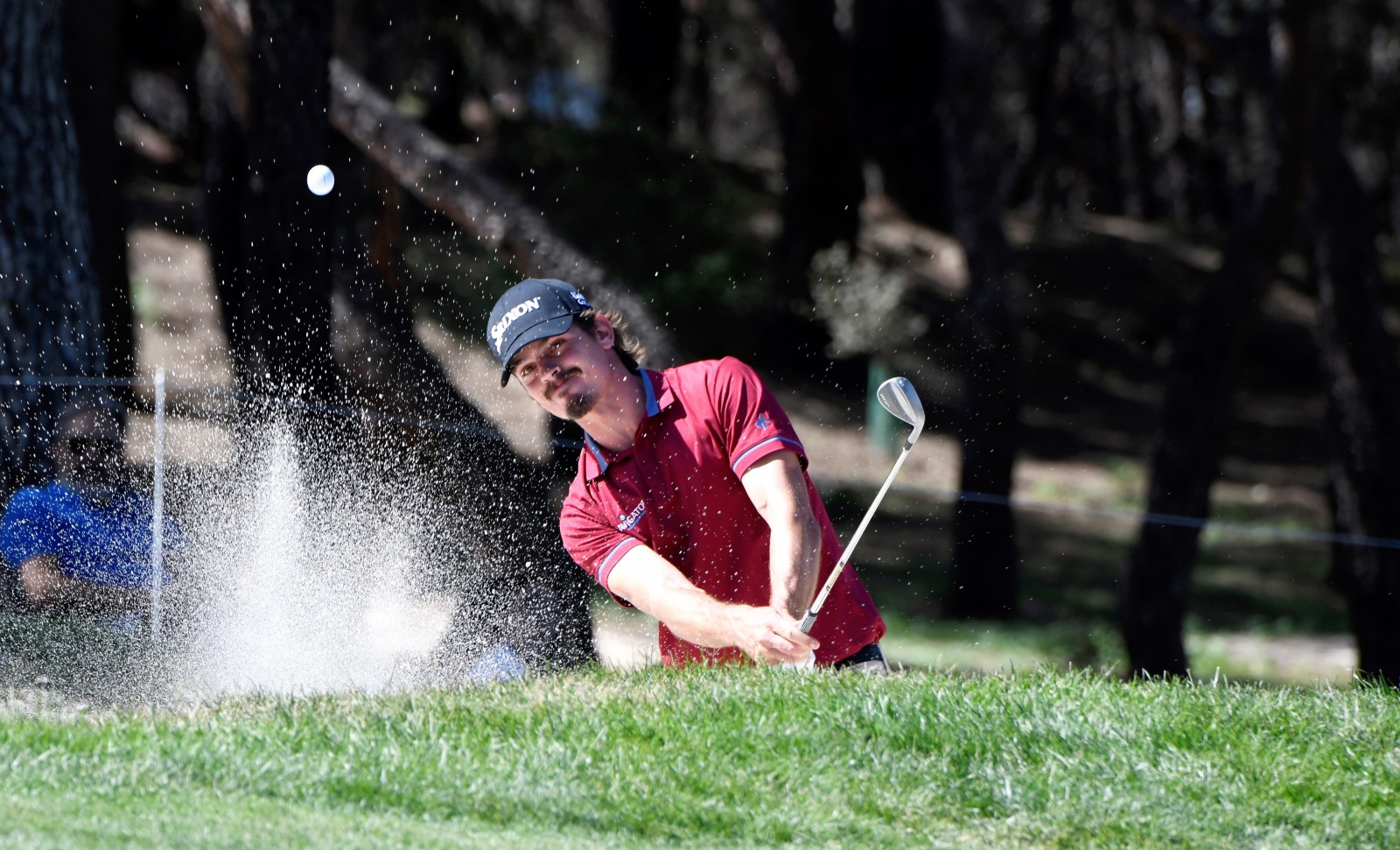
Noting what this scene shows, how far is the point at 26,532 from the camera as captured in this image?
6.50 m

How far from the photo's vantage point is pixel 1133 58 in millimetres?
29484

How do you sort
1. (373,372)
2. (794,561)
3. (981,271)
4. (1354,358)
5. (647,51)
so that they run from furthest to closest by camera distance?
1. (647,51)
2. (981,271)
3. (1354,358)
4. (373,372)
5. (794,561)

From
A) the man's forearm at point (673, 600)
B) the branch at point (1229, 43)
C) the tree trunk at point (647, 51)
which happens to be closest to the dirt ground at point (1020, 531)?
the branch at point (1229, 43)

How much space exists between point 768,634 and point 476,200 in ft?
20.8

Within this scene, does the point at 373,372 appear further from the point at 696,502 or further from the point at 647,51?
the point at 647,51

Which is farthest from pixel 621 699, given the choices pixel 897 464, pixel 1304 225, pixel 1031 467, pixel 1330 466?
pixel 1031 467

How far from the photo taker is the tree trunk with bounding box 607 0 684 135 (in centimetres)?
2309

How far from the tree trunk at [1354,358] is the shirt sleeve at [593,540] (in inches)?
364

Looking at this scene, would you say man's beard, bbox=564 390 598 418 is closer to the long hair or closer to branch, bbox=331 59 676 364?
the long hair

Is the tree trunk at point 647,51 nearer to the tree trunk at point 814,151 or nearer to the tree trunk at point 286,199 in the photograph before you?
the tree trunk at point 814,151

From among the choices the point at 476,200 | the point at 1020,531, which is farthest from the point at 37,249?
the point at 1020,531

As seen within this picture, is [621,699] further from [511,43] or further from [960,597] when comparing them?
[511,43]

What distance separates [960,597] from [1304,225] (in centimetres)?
449

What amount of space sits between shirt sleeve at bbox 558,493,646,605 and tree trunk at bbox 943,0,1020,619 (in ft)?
29.0
